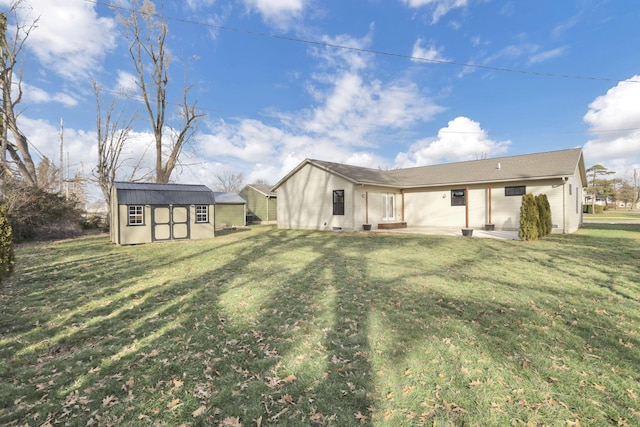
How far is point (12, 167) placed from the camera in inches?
650

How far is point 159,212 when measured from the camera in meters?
13.9

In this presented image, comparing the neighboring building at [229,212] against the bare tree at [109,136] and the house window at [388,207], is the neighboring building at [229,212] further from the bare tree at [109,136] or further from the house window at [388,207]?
the house window at [388,207]

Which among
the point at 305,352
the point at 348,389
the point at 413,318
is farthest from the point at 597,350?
the point at 305,352

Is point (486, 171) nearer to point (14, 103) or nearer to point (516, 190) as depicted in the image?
point (516, 190)

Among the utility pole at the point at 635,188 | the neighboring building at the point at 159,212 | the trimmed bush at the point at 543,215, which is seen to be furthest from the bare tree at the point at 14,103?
the utility pole at the point at 635,188

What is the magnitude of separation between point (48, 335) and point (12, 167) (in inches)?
Answer: 757

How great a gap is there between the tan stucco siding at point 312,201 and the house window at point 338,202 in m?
0.20

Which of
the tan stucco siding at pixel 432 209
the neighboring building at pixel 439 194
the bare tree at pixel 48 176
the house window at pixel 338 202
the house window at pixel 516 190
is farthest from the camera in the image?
the tan stucco siding at pixel 432 209

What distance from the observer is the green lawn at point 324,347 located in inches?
98.0

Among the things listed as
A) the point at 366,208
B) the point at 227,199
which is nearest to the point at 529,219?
the point at 366,208

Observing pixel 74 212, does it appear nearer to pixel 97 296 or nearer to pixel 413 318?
pixel 97 296

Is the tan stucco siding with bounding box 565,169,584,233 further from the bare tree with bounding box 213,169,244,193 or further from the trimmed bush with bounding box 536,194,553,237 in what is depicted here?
the bare tree with bounding box 213,169,244,193

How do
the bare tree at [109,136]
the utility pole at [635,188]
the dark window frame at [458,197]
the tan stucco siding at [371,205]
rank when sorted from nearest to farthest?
1. the tan stucco siding at [371,205]
2. the dark window frame at [458,197]
3. the bare tree at [109,136]
4. the utility pole at [635,188]

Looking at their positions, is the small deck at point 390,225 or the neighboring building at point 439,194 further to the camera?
the small deck at point 390,225
